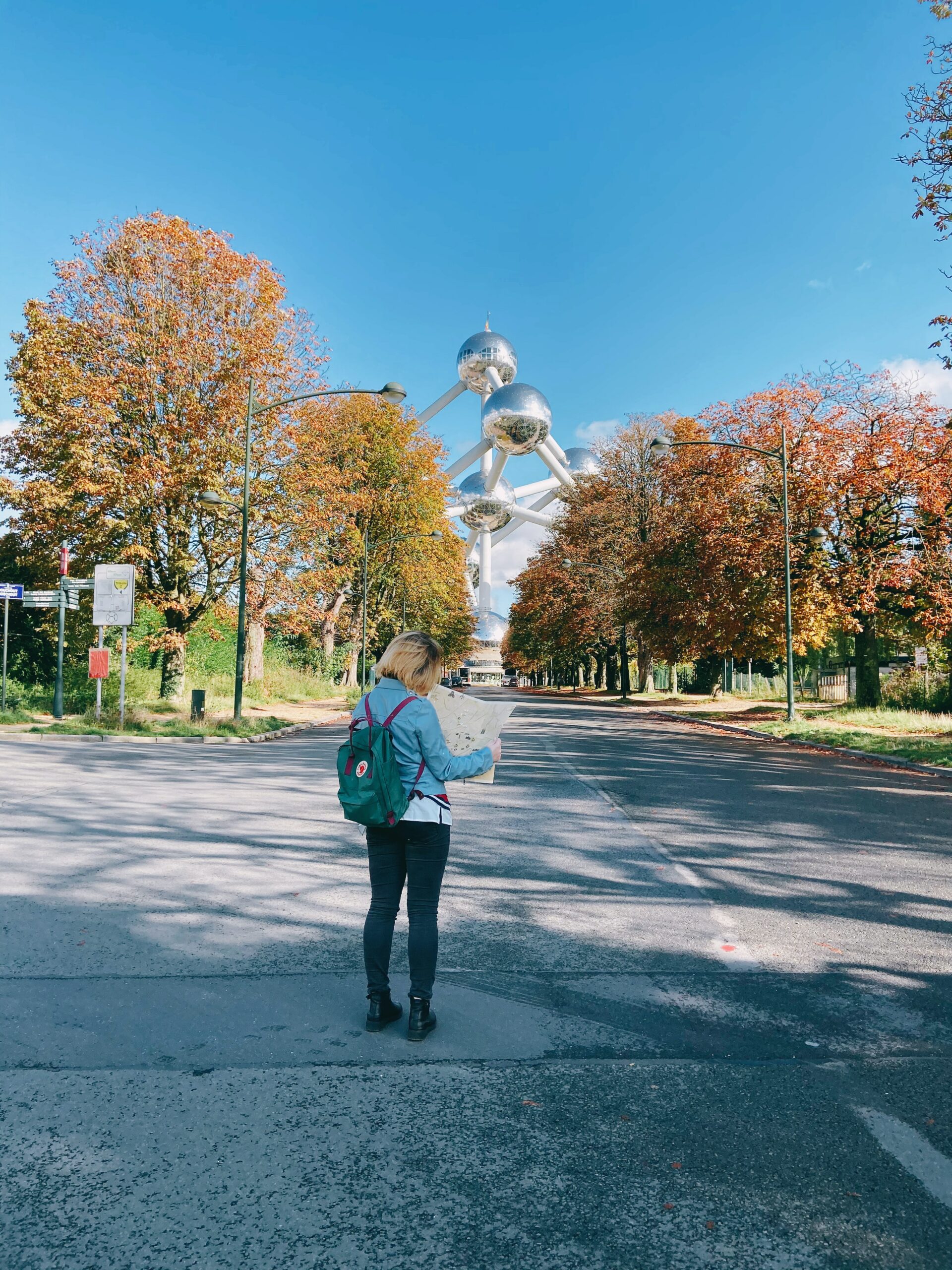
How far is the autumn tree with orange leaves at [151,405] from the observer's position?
2281 cm

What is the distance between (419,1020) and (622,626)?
135 ft

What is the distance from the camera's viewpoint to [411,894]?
Answer: 12.9ft

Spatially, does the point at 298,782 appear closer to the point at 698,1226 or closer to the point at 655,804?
the point at 655,804

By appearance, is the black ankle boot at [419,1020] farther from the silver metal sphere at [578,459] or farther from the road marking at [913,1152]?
the silver metal sphere at [578,459]

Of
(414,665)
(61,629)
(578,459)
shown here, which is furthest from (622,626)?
(578,459)

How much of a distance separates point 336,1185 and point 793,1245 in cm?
133

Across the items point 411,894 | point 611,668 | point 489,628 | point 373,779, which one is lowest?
point 411,894

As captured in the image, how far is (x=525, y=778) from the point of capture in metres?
13.2

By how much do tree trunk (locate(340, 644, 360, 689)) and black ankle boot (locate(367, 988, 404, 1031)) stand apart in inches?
1699

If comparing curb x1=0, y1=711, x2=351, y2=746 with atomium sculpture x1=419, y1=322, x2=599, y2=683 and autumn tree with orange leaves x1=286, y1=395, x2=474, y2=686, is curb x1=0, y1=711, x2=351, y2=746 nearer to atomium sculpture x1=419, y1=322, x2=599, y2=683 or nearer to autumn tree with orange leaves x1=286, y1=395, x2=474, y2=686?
autumn tree with orange leaves x1=286, y1=395, x2=474, y2=686

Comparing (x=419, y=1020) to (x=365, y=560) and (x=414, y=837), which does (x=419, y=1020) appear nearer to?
(x=414, y=837)

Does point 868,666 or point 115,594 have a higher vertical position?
point 115,594

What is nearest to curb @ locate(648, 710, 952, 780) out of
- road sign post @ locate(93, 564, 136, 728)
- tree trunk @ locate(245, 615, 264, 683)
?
road sign post @ locate(93, 564, 136, 728)

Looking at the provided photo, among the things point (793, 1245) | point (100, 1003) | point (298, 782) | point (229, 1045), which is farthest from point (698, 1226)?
point (298, 782)
